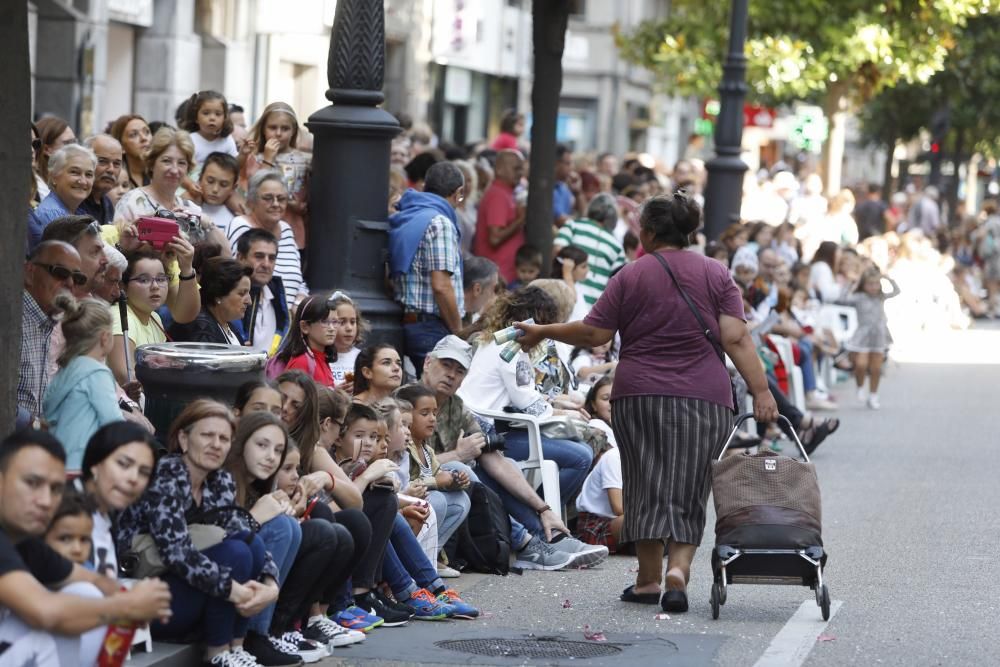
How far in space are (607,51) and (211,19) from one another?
26.8 metres

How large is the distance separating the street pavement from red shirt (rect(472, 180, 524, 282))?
2.96m

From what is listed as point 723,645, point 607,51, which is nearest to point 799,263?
point 723,645

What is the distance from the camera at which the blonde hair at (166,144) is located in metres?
10.9

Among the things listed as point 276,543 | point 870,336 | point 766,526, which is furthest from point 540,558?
point 870,336

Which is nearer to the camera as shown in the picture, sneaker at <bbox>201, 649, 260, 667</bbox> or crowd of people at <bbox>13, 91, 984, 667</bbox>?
crowd of people at <bbox>13, 91, 984, 667</bbox>

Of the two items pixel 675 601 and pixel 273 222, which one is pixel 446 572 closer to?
pixel 675 601

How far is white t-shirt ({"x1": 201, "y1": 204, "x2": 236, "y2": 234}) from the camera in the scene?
11719 mm

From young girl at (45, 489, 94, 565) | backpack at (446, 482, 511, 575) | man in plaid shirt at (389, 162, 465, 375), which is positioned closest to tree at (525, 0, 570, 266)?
man in plaid shirt at (389, 162, 465, 375)

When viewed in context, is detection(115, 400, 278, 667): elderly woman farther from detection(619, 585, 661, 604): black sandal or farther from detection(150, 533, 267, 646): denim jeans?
detection(619, 585, 661, 604): black sandal

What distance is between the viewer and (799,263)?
70.8ft

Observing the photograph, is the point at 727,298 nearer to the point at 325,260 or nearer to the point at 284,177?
the point at 325,260

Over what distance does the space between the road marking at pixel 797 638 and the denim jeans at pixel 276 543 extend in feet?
6.26

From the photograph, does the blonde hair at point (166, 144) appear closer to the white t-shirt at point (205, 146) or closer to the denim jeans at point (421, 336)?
the white t-shirt at point (205, 146)

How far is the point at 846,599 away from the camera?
9.80 metres
